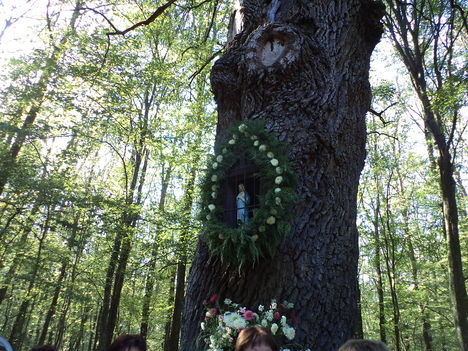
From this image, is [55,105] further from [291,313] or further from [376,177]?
[376,177]

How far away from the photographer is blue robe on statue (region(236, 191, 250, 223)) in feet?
8.52

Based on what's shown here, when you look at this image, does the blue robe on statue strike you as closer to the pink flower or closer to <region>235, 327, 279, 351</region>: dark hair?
the pink flower

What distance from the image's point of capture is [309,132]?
2736mm

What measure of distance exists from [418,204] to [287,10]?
622 inches

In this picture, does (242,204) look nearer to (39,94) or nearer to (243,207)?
(243,207)

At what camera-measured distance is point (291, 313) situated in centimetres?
225

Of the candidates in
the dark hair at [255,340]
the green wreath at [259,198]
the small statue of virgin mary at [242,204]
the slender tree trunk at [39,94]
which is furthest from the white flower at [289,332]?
the slender tree trunk at [39,94]

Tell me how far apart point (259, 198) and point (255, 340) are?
101 centimetres

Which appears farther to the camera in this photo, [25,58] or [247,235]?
[25,58]

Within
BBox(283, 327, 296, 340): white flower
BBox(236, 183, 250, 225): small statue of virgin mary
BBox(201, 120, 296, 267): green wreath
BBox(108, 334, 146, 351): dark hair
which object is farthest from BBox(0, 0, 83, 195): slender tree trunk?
BBox(283, 327, 296, 340): white flower

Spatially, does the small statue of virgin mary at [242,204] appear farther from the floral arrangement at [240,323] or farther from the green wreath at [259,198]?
the floral arrangement at [240,323]

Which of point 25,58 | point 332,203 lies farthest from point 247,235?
point 25,58

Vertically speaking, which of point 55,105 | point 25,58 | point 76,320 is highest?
point 25,58

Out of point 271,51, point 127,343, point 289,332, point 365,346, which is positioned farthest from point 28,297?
point 365,346
